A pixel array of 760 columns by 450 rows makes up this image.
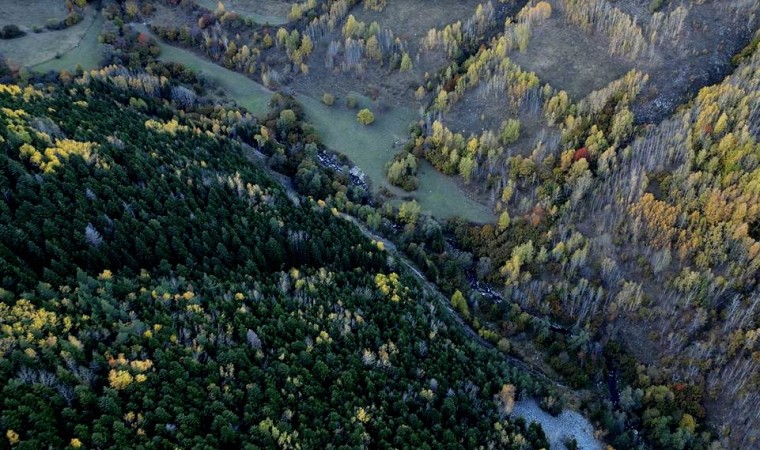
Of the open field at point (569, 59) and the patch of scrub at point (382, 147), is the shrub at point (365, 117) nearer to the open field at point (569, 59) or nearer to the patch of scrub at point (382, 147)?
the patch of scrub at point (382, 147)

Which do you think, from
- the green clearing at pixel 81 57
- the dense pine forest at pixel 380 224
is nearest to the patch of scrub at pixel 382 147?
the dense pine forest at pixel 380 224

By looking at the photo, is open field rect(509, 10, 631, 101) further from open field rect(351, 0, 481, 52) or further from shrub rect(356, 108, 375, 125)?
shrub rect(356, 108, 375, 125)

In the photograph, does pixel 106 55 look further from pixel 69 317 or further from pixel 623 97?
pixel 623 97

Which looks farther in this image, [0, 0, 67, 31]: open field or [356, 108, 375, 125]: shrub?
[0, 0, 67, 31]: open field

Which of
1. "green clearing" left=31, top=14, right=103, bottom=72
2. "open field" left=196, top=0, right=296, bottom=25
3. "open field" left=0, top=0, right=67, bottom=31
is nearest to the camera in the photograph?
"green clearing" left=31, top=14, right=103, bottom=72

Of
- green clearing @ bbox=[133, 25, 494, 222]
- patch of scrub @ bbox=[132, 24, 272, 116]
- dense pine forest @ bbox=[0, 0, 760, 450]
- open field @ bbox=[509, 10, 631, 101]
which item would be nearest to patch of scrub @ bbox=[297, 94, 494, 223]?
green clearing @ bbox=[133, 25, 494, 222]

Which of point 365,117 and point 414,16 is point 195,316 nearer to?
point 365,117

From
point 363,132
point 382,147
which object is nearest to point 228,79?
point 363,132
